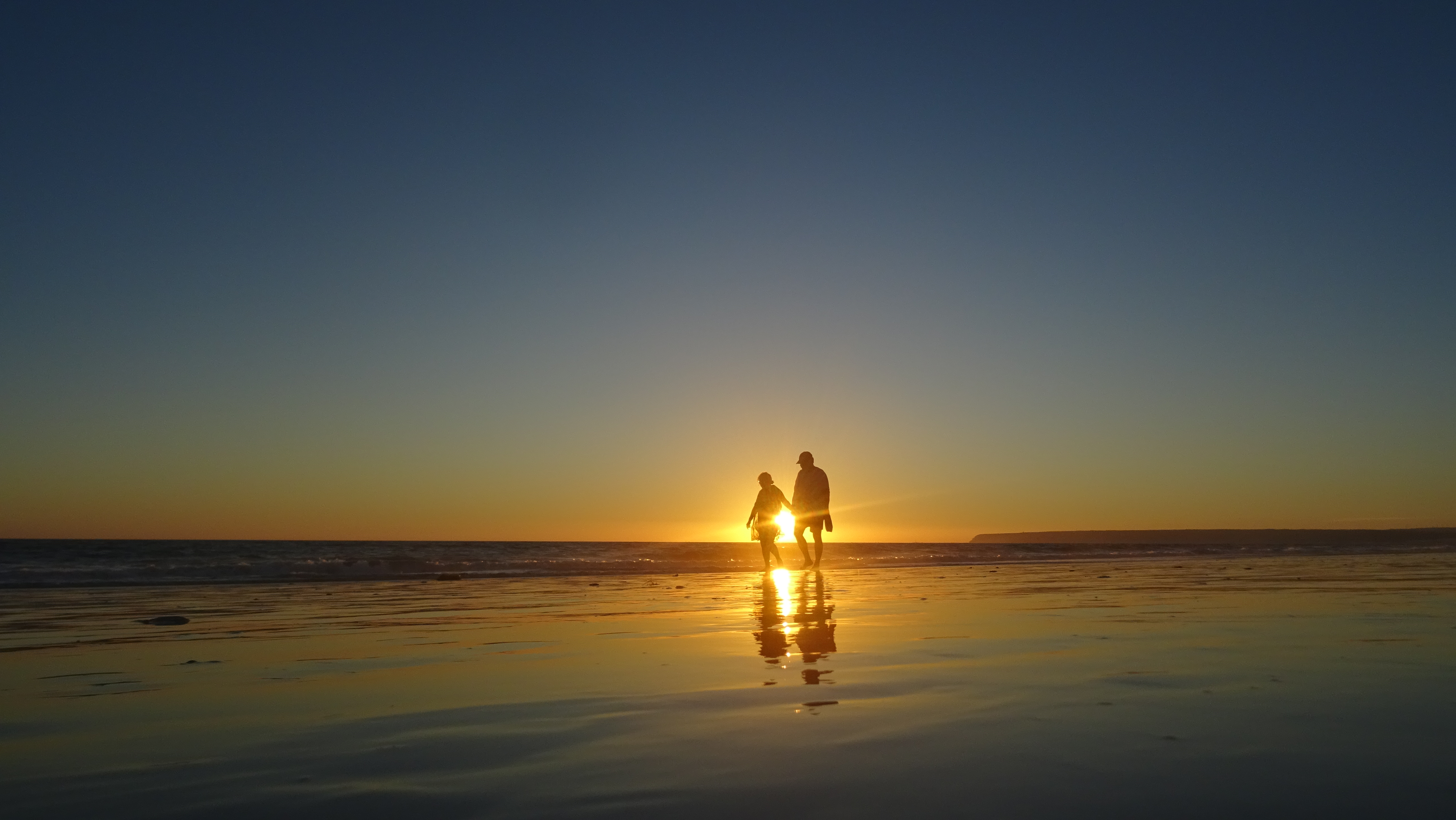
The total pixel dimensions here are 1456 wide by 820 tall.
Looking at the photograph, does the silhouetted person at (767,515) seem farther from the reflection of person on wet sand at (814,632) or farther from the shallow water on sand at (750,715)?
the shallow water on sand at (750,715)

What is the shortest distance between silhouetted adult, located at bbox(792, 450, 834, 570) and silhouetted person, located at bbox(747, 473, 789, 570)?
→ 437 mm

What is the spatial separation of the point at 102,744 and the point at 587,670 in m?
2.08

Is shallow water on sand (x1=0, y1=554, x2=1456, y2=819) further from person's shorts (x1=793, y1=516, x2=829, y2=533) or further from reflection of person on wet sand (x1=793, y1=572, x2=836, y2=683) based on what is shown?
person's shorts (x1=793, y1=516, x2=829, y2=533)

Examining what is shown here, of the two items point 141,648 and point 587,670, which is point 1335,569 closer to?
point 587,670

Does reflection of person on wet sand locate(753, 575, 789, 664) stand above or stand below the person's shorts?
below

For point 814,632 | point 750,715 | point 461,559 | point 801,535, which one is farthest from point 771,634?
point 461,559

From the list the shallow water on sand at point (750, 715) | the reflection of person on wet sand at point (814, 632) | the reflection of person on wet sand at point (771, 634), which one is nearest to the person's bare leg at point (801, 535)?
the reflection of person on wet sand at point (814, 632)

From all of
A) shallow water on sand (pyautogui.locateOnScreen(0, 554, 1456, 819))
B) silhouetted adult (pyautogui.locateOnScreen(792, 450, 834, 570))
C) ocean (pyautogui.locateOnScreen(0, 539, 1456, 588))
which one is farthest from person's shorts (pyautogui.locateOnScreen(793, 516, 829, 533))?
shallow water on sand (pyautogui.locateOnScreen(0, 554, 1456, 819))

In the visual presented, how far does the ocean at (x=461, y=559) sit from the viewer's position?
55.3 feet

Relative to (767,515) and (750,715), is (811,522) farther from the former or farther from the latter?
(750,715)

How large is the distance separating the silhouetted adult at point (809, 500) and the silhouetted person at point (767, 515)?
0.44m

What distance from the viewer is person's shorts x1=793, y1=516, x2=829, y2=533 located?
718 inches

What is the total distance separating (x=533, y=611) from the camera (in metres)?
8.65

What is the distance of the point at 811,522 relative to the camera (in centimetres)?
1839
